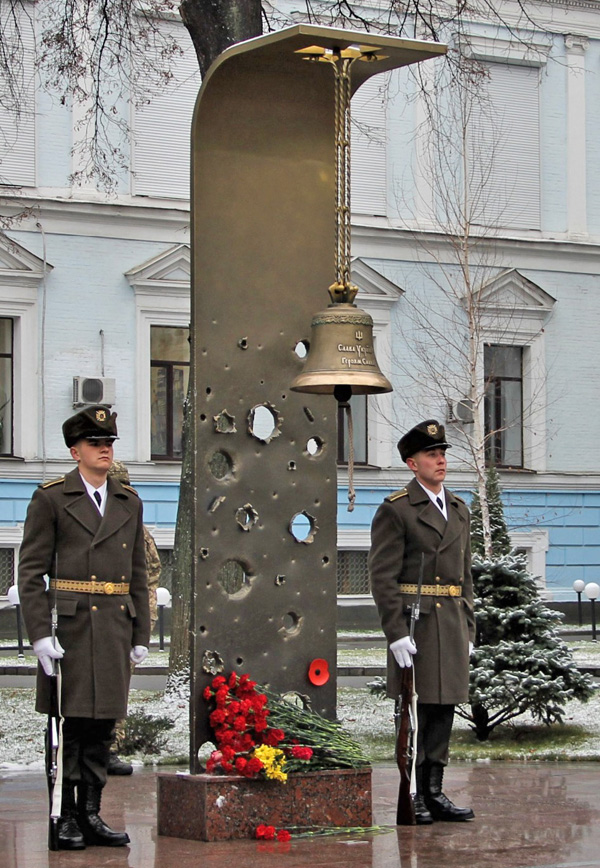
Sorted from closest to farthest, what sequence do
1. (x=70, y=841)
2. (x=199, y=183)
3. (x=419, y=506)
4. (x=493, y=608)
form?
(x=70, y=841) → (x=199, y=183) → (x=419, y=506) → (x=493, y=608)

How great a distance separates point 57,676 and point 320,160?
281 centimetres

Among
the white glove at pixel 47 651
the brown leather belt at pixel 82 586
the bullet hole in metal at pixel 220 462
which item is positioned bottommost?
the white glove at pixel 47 651

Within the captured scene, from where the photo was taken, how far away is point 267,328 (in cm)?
802

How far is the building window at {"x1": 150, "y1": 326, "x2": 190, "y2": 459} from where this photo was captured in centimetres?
2592

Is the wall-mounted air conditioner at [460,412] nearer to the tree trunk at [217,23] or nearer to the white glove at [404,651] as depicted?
the tree trunk at [217,23]

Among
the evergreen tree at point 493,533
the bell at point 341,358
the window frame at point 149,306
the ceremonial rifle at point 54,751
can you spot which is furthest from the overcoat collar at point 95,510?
the window frame at point 149,306

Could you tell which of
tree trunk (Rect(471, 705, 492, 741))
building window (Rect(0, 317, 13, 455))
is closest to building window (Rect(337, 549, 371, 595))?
building window (Rect(0, 317, 13, 455))

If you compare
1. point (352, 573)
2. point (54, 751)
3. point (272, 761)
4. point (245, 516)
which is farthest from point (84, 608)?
point (352, 573)

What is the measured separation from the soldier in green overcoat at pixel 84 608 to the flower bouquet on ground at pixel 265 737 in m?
0.46

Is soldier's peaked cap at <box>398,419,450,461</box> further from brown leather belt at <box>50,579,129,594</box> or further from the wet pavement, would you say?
the wet pavement

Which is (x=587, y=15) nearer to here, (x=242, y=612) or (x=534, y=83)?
(x=534, y=83)

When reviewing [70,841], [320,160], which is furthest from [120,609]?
[320,160]

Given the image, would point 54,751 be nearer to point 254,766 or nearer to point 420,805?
point 254,766

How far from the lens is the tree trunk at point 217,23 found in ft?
42.2
